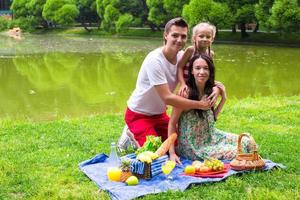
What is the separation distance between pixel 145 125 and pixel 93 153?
790mm

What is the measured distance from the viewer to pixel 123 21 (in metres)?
41.0

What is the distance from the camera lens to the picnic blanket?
4188 millimetres

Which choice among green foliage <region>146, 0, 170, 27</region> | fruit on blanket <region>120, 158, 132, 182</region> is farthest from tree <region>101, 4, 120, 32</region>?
fruit on blanket <region>120, 158, 132, 182</region>

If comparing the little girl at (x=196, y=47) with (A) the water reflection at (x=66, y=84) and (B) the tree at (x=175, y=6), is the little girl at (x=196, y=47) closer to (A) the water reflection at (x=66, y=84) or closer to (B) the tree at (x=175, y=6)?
(A) the water reflection at (x=66, y=84)

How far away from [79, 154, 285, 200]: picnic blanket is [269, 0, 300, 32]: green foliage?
2293 centimetres

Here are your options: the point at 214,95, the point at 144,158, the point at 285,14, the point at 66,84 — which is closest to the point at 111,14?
the point at 285,14

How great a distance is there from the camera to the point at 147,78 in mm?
5145

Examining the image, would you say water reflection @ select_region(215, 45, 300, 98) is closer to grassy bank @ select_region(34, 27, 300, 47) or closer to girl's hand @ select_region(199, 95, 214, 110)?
grassy bank @ select_region(34, 27, 300, 47)

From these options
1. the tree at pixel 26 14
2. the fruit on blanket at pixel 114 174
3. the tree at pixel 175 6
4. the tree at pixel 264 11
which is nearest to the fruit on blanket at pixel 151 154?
the fruit on blanket at pixel 114 174

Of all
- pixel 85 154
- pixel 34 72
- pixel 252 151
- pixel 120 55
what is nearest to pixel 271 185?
pixel 252 151

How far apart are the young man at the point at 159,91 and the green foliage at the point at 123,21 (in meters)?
36.1

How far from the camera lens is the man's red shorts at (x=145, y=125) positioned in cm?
526

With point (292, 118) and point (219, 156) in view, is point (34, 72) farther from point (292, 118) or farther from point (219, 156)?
point (219, 156)

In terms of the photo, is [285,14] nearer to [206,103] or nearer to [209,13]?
[209,13]
